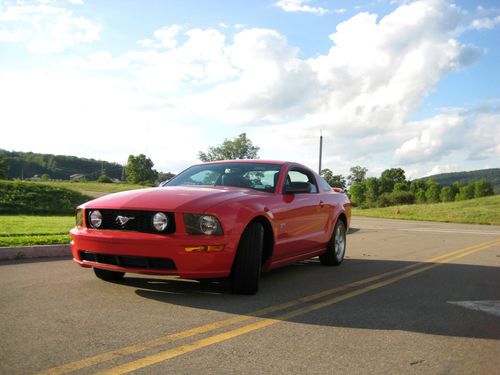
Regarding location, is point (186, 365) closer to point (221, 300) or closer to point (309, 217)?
point (221, 300)

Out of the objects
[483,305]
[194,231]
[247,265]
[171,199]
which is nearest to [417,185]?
[483,305]

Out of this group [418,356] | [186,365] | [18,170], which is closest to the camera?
[186,365]

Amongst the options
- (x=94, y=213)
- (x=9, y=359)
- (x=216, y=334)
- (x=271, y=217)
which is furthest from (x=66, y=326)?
(x=271, y=217)

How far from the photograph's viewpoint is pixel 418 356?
332 centimetres

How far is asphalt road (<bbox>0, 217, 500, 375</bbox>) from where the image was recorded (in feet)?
Answer: 10.0

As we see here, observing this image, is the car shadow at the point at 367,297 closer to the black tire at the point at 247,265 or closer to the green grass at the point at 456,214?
the black tire at the point at 247,265

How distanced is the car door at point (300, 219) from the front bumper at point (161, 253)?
1076 mm

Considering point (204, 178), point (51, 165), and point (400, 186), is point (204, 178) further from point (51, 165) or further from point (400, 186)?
point (51, 165)

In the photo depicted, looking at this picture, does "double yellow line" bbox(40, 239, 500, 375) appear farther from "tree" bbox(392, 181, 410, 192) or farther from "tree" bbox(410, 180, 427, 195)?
"tree" bbox(410, 180, 427, 195)

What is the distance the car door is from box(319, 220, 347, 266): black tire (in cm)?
36

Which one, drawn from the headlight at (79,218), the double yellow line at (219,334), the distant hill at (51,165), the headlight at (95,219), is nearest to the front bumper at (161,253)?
the headlight at (95,219)

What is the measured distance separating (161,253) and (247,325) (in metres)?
1.11

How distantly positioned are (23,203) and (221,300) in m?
20.2

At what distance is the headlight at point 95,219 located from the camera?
4922 mm
